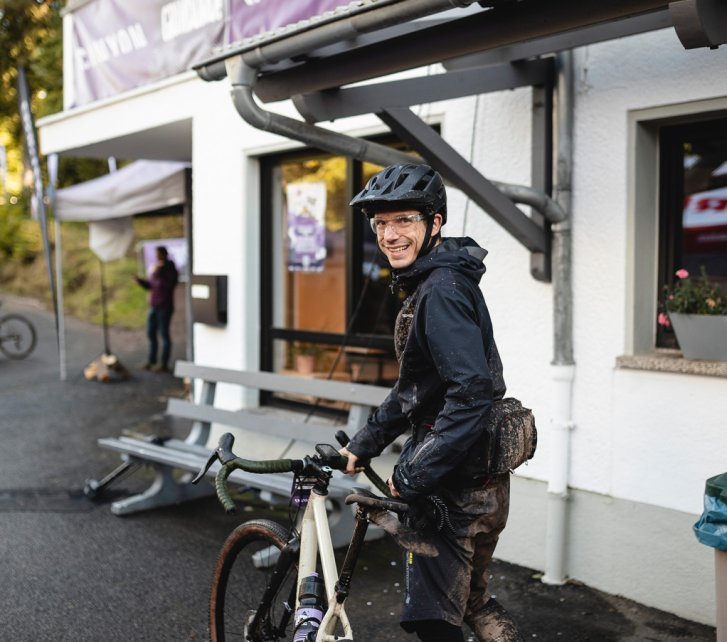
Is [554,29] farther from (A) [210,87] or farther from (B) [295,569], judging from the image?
(A) [210,87]

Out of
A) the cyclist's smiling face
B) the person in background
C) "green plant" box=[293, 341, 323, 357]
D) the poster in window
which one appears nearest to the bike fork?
the cyclist's smiling face

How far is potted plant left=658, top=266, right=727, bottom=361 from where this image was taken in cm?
381

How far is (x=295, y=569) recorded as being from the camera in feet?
9.55

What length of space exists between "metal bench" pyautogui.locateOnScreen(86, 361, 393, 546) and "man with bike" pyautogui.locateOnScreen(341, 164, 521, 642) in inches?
73.1

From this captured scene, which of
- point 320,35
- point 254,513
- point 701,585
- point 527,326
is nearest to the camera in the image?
point 320,35

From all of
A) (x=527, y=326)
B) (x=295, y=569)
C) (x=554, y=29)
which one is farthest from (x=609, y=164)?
(x=295, y=569)

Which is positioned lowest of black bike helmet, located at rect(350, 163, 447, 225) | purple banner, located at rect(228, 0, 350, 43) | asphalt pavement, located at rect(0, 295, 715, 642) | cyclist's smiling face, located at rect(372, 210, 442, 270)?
asphalt pavement, located at rect(0, 295, 715, 642)

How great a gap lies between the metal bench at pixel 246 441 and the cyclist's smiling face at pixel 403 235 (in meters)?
2.06

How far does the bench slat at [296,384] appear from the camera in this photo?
4.71m

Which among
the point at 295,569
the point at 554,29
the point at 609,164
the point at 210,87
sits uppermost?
the point at 210,87

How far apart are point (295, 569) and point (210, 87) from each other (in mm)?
4620

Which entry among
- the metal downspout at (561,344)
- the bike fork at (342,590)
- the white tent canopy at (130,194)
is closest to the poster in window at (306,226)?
the metal downspout at (561,344)

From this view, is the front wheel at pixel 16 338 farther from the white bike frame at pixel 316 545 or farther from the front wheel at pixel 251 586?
the white bike frame at pixel 316 545

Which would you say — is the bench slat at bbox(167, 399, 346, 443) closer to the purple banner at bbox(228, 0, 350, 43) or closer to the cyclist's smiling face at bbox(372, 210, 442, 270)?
the cyclist's smiling face at bbox(372, 210, 442, 270)
